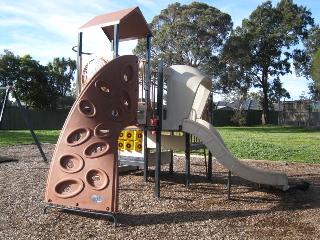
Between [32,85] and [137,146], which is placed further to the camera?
[32,85]

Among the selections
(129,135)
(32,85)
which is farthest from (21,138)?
(32,85)

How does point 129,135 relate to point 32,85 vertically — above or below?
below

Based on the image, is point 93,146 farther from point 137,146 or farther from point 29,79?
point 29,79

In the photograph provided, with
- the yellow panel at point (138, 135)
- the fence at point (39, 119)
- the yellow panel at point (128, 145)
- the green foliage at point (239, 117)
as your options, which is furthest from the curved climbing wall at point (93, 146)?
the green foliage at point (239, 117)

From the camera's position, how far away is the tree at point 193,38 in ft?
115

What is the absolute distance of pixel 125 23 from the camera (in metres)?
7.47

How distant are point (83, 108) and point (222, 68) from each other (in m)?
32.5

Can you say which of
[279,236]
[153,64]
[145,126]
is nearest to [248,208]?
[279,236]

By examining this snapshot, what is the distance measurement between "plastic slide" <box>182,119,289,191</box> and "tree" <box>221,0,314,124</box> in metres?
32.7

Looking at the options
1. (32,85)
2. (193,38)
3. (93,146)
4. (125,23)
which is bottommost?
(93,146)

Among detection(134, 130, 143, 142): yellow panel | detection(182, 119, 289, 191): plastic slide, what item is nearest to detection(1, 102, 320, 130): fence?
detection(134, 130, 143, 142): yellow panel

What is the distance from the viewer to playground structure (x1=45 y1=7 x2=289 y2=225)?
184 inches

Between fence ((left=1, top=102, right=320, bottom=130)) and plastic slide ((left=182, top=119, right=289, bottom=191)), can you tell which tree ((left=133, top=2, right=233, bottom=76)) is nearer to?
fence ((left=1, top=102, right=320, bottom=130))

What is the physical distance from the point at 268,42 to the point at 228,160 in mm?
37636
